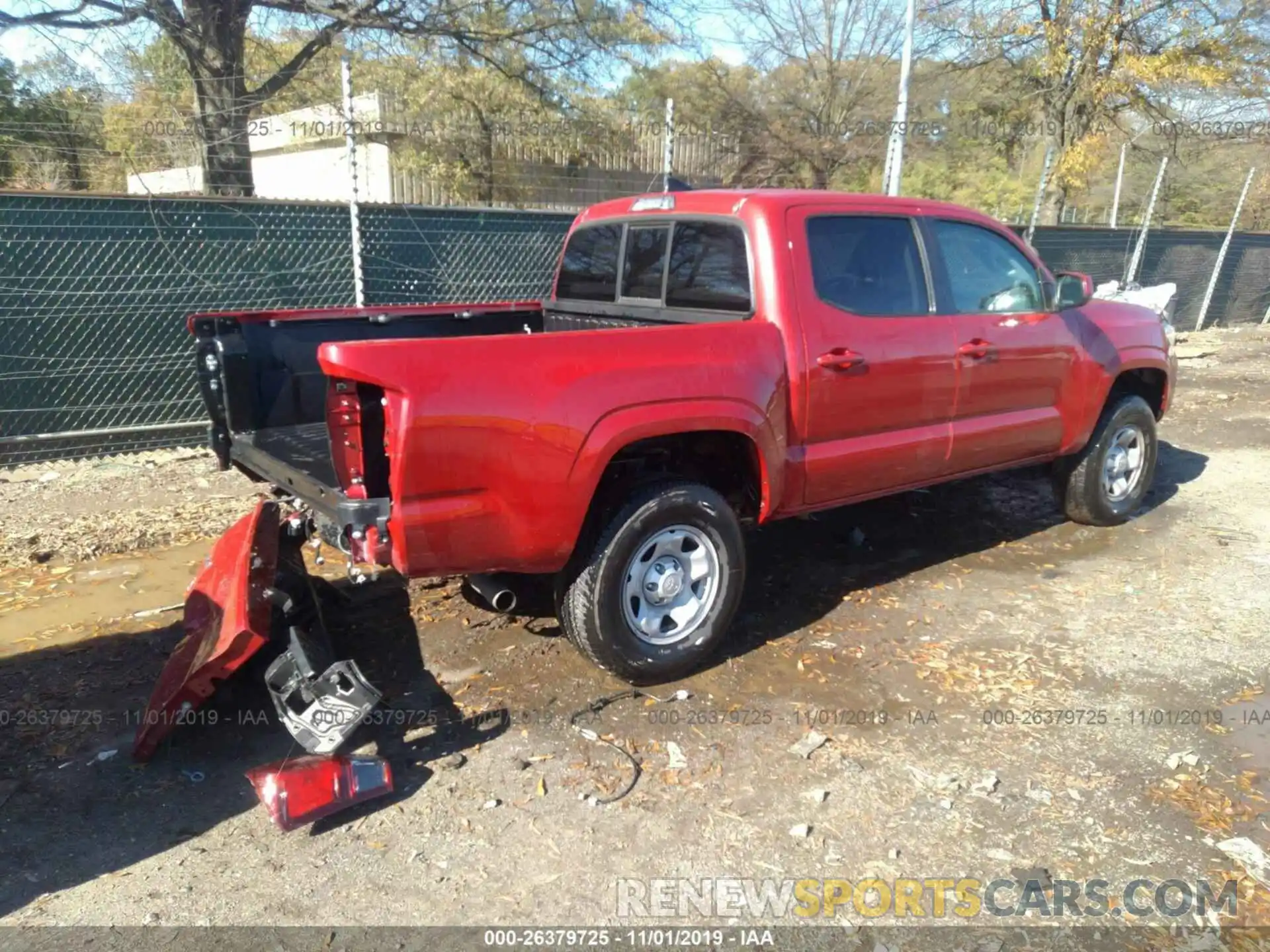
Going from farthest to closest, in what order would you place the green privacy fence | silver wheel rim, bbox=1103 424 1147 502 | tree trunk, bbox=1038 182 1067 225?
tree trunk, bbox=1038 182 1067 225
the green privacy fence
silver wheel rim, bbox=1103 424 1147 502

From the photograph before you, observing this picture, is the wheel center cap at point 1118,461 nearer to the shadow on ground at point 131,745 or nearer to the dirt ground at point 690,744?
the dirt ground at point 690,744

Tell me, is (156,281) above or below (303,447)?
above

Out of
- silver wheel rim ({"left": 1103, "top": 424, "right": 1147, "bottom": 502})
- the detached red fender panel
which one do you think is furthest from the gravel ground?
silver wheel rim ({"left": 1103, "top": 424, "right": 1147, "bottom": 502})

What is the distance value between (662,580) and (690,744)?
27.0 inches

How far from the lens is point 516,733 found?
3.57m

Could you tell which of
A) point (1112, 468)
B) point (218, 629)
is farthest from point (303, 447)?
point (1112, 468)

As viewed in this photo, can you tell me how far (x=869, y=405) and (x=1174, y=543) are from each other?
2.81 m

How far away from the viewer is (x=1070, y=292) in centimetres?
511

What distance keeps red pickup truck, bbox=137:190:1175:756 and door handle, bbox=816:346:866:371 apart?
0.01m

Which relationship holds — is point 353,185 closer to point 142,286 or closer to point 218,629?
point 142,286

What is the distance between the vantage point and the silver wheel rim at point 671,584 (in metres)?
3.80

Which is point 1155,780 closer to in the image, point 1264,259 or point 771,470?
point 771,470

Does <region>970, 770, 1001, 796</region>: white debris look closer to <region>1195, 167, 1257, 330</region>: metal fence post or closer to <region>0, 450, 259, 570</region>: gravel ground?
<region>0, 450, 259, 570</region>: gravel ground

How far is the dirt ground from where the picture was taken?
2834 millimetres
